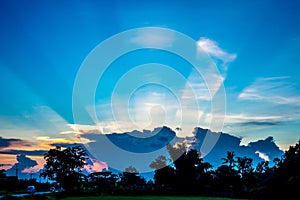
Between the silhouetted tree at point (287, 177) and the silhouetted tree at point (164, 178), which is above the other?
the silhouetted tree at point (164, 178)

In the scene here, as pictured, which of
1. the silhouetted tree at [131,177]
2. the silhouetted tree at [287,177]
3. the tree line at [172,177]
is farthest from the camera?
the silhouetted tree at [131,177]

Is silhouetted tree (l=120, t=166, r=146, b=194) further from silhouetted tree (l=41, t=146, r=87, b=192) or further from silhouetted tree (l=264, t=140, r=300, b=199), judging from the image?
silhouetted tree (l=264, t=140, r=300, b=199)

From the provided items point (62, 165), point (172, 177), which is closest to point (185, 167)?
point (172, 177)

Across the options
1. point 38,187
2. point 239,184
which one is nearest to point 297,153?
point 239,184

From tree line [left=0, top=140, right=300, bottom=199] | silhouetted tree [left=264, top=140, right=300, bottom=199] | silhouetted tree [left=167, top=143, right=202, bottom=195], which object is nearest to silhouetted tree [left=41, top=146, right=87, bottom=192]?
tree line [left=0, top=140, right=300, bottom=199]

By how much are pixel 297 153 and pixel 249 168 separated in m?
36.1

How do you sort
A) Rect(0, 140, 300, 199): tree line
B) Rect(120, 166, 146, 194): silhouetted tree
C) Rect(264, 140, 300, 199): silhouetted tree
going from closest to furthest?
1. Rect(264, 140, 300, 199): silhouetted tree
2. Rect(0, 140, 300, 199): tree line
3. Rect(120, 166, 146, 194): silhouetted tree

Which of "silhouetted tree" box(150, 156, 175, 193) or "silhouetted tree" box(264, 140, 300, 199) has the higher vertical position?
"silhouetted tree" box(150, 156, 175, 193)

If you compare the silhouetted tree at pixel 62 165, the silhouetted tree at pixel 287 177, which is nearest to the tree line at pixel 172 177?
the silhouetted tree at pixel 62 165

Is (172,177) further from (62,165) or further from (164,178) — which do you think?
(62,165)

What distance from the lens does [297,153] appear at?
28.7 meters

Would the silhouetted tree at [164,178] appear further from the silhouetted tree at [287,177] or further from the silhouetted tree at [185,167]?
the silhouetted tree at [287,177]

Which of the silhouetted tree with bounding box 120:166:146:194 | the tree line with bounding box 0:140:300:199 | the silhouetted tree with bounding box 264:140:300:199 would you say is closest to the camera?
the silhouetted tree with bounding box 264:140:300:199

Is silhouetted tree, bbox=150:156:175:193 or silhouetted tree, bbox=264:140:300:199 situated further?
silhouetted tree, bbox=150:156:175:193
